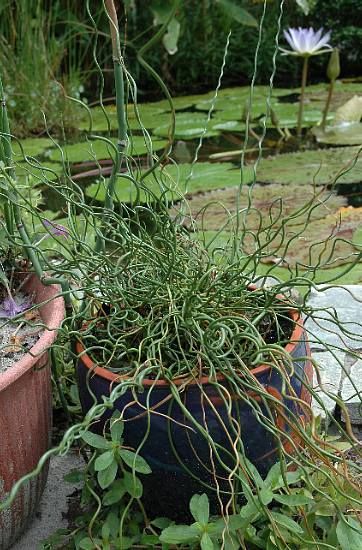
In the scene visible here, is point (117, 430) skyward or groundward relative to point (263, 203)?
skyward

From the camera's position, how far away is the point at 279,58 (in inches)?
228

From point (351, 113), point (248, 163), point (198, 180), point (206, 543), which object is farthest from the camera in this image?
point (351, 113)

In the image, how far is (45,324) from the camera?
127cm

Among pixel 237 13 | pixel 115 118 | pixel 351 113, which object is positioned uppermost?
pixel 237 13

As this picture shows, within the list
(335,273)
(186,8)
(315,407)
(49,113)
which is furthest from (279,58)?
(315,407)

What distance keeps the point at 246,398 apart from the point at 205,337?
0.10 meters

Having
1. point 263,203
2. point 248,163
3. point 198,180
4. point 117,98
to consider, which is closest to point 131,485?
point 117,98

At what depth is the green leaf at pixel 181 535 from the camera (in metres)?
1.01

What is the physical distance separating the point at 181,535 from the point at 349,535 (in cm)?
22

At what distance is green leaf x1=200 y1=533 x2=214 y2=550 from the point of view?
0.98m

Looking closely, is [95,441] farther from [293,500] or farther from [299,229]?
[299,229]

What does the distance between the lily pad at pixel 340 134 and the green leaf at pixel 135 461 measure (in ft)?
9.28

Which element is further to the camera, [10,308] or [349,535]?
[10,308]

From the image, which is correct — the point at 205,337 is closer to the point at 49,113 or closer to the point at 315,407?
the point at 315,407
